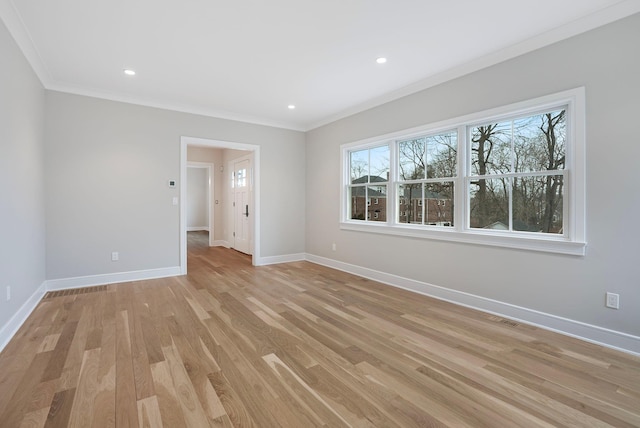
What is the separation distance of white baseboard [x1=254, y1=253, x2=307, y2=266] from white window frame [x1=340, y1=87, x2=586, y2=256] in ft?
6.35

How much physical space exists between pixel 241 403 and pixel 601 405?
216 cm

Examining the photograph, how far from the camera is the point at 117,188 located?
14.5 ft

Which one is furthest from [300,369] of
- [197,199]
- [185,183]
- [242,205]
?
[197,199]

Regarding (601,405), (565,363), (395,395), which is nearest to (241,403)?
(395,395)

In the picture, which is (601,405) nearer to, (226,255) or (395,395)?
(395,395)

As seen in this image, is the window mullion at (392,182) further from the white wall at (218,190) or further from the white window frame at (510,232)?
the white wall at (218,190)

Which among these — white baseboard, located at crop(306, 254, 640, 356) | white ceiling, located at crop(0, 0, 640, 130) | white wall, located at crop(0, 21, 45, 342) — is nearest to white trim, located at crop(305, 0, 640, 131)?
white ceiling, located at crop(0, 0, 640, 130)

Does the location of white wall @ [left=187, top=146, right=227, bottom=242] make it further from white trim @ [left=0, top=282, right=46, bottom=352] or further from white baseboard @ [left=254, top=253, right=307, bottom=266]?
white trim @ [left=0, top=282, right=46, bottom=352]

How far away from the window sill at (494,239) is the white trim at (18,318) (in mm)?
4166

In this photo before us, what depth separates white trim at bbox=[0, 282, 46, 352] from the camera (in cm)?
248

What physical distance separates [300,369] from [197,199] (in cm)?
1084

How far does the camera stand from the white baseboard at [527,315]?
96.5 inches

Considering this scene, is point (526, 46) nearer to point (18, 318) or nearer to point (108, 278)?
point (18, 318)

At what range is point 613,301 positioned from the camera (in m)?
2.49
